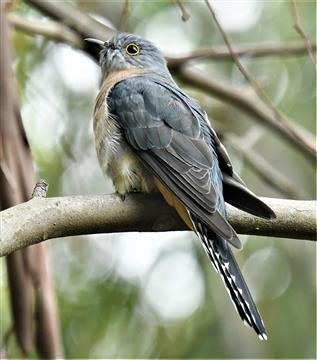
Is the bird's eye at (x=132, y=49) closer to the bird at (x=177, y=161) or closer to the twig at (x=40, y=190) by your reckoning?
the bird at (x=177, y=161)

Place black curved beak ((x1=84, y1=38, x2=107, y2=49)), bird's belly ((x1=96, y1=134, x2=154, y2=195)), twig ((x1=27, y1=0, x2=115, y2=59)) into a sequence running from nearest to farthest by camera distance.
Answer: bird's belly ((x1=96, y1=134, x2=154, y2=195)), black curved beak ((x1=84, y1=38, x2=107, y2=49)), twig ((x1=27, y1=0, x2=115, y2=59))

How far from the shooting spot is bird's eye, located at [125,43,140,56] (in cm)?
501

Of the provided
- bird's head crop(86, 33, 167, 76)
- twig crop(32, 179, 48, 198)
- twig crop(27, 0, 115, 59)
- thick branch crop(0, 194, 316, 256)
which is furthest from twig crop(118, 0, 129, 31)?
twig crop(32, 179, 48, 198)

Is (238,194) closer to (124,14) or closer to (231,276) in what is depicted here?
(231,276)

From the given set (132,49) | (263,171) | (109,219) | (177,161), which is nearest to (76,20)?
(132,49)

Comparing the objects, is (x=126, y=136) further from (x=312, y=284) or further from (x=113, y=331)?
(x=312, y=284)

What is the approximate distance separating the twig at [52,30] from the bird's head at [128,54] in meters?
0.30

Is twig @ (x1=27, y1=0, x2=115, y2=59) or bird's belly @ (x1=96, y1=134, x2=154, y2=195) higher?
twig @ (x1=27, y1=0, x2=115, y2=59)

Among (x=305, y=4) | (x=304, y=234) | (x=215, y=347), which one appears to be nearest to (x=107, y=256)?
(x=215, y=347)

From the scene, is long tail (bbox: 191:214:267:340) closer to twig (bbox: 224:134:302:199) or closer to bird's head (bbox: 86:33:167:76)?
bird's head (bbox: 86:33:167:76)

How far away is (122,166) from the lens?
150 inches

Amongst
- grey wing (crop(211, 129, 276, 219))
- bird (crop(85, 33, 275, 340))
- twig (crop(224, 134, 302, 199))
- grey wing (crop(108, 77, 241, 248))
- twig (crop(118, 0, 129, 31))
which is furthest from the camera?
twig (crop(224, 134, 302, 199))

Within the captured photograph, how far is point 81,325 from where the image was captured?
5.45 meters

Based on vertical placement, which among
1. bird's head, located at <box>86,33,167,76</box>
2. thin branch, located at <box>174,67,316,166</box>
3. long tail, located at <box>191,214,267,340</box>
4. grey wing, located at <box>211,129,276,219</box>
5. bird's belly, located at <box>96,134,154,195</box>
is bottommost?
long tail, located at <box>191,214,267,340</box>
